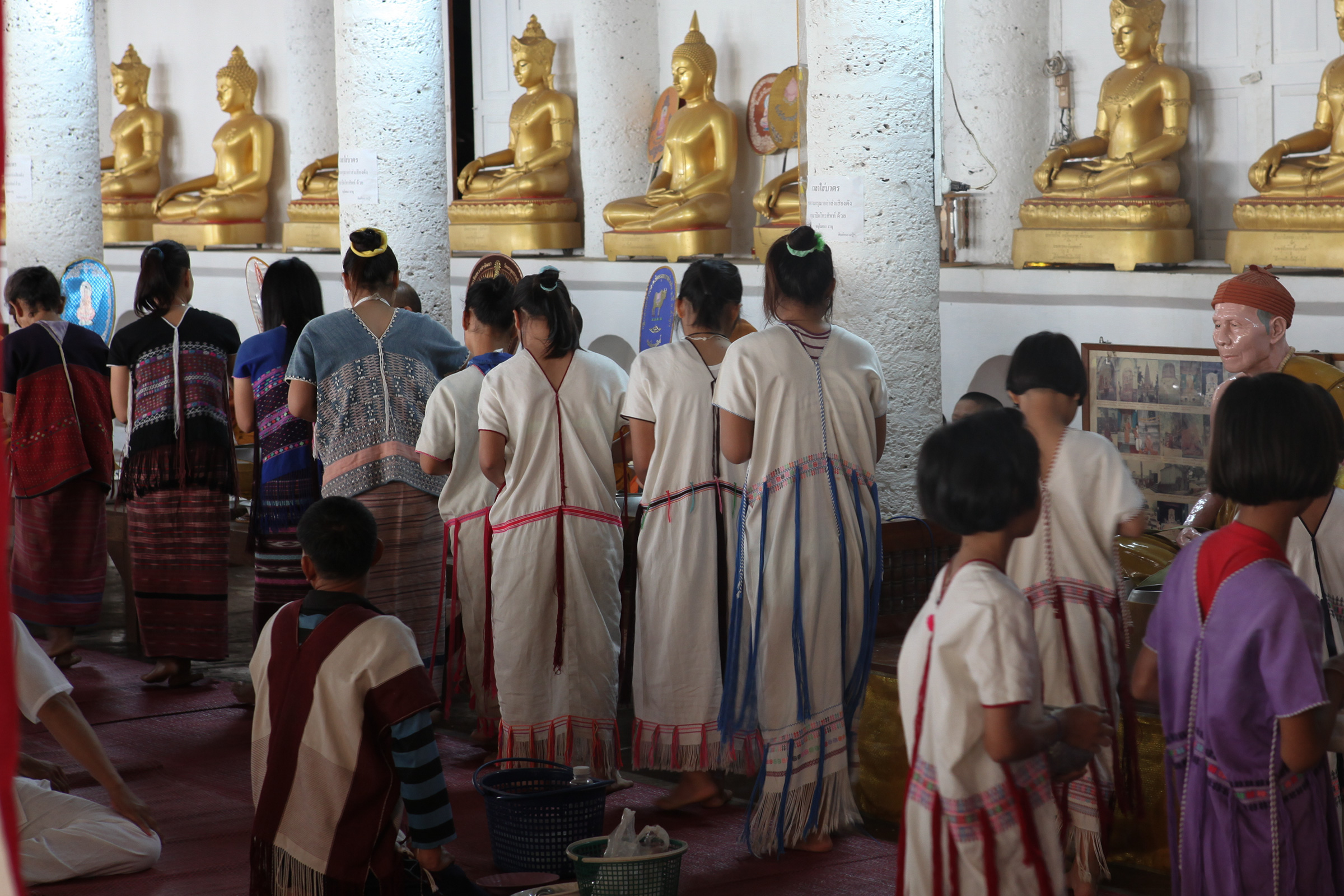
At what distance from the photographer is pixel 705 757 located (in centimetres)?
370

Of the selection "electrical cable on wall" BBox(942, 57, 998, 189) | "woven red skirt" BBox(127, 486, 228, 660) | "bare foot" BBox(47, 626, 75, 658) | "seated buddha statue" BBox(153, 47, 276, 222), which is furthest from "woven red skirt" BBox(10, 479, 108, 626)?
"seated buddha statue" BBox(153, 47, 276, 222)

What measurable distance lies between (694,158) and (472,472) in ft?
14.2

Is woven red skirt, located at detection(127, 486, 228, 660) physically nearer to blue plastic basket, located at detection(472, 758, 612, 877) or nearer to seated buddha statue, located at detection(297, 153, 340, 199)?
blue plastic basket, located at detection(472, 758, 612, 877)

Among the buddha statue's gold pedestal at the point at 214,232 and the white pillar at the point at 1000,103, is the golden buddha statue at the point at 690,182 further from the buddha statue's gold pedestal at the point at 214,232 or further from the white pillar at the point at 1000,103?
the buddha statue's gold pedestal at the point at 214,232

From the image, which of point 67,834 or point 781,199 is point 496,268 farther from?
point 67,834

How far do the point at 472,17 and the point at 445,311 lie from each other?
14.0 feet

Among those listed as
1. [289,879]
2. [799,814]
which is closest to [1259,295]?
[799,814]

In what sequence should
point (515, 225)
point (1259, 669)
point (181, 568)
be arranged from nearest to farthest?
point (1259, 669), point (181, 568), point (515, 225)

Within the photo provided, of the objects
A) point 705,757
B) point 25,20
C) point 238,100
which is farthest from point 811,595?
point 238,100

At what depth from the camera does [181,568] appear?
496 cm

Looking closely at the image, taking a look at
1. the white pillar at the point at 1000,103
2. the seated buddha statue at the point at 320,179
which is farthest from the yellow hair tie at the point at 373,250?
the seated buddha statue at the point at 320,179

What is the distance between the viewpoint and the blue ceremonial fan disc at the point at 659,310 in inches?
268

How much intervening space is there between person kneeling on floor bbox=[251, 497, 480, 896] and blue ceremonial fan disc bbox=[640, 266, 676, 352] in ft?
13.6

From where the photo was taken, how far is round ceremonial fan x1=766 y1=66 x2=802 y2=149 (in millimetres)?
7867
